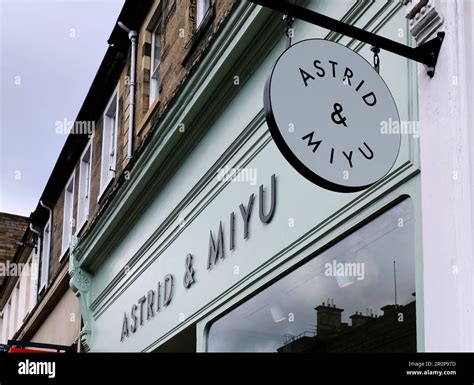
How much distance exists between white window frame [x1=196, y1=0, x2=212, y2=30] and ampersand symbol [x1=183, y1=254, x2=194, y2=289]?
2.84 metres

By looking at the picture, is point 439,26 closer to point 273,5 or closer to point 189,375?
point 273,5

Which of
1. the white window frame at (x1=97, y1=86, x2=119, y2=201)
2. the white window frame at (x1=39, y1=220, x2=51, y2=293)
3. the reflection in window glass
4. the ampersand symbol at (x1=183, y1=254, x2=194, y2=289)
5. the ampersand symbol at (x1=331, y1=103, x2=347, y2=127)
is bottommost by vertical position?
the reflection in window glass

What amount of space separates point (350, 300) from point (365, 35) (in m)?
2.12

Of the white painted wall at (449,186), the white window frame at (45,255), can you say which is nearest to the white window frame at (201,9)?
the white painted wall at (449,186)

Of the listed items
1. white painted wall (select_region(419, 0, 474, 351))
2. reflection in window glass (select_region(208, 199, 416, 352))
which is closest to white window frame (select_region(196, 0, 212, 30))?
reflection in window glass (select_region(208, 199, 416, 352))

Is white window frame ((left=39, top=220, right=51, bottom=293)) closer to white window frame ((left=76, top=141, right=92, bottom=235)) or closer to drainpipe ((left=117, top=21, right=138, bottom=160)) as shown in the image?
white window frame ((left=76, top=141, right=92, bottom=235))

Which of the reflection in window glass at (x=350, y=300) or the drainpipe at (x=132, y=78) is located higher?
the drainpipe at (x=132, y=78)

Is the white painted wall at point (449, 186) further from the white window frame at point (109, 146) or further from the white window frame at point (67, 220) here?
the white window frame at point (67, 220)

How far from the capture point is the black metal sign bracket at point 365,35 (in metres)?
5.54

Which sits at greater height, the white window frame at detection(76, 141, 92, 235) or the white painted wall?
the white window frame at detection(76, 141, 92, 235)

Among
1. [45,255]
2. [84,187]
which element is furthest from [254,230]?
[45,255]

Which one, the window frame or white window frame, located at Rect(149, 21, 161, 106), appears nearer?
white window frame, located at Rect(149, 21, 161, 106)

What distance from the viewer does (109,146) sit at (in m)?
14.9

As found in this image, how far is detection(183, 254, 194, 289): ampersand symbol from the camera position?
387 inches
